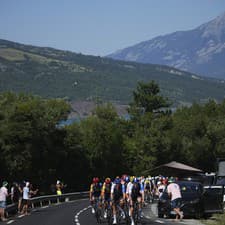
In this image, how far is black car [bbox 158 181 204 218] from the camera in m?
26.2

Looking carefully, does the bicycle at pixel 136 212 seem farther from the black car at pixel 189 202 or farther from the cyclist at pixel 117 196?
the black car at pixel 189 202

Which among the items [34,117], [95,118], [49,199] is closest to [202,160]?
[95,118]

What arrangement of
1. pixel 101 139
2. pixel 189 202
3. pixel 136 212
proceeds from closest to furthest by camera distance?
pixel 136 212, pixel 189 202, pixel 101 139

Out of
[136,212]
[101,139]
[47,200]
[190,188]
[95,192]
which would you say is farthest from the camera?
[101,139]

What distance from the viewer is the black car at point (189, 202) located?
86.1 ft

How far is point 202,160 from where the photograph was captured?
97625 mm

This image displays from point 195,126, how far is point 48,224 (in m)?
76.0

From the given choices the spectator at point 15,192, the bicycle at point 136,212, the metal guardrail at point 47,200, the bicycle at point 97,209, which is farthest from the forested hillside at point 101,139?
the bicycle at point 136,212

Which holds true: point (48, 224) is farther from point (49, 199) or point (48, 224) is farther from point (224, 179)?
point (49, 199)

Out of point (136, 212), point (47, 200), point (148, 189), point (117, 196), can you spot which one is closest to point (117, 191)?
point (117, 196)

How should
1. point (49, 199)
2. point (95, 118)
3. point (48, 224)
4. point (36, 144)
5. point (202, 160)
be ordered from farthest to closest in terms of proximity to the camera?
1. point (202, 160)
2. point (95, 118)
3. point (36, 144)
4. point (49, 199)
5. point (48, 224)

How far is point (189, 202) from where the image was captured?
86.3 ft

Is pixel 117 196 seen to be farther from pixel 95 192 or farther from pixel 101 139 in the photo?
pixel 101 139

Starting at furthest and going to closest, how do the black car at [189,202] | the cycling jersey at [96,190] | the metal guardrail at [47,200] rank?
the metal guardrail at [47,200], the cycling jersey at [96,190], the black car at [189,202]
